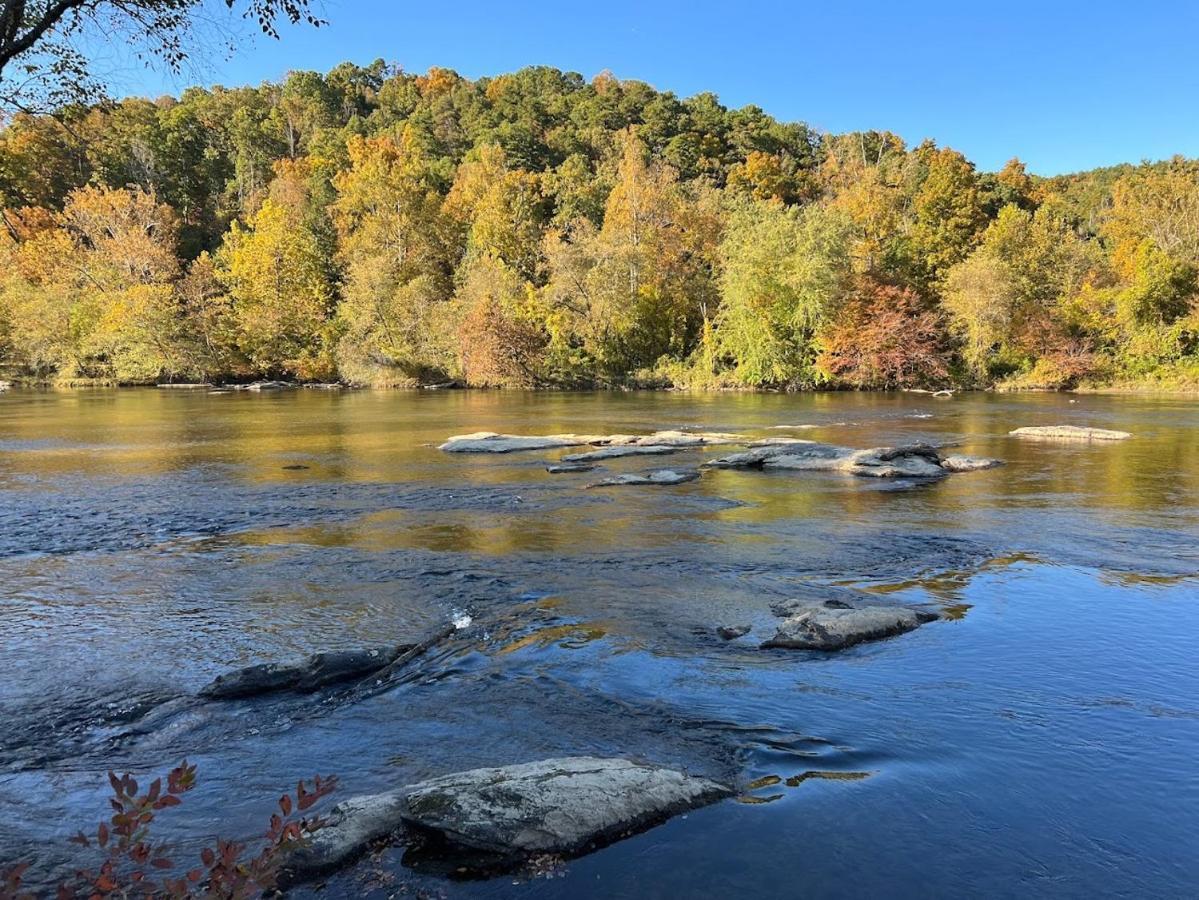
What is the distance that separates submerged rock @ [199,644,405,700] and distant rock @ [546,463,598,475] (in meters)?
12.9

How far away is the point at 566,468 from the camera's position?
67.6 ft

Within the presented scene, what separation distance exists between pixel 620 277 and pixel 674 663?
54188 mm

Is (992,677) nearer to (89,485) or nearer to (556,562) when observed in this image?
(556,562)

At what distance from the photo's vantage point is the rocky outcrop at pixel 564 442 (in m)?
24.1

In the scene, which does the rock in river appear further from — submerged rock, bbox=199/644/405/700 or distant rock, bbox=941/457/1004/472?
distant rock, bbox=941/457/1004/472

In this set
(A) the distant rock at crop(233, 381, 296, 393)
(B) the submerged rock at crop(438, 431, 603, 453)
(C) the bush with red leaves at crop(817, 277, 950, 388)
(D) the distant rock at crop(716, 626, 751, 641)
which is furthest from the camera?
(A) the distant rock at crop(233, 381, 296, 393)

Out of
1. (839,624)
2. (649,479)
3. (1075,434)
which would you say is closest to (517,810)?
(839,624)

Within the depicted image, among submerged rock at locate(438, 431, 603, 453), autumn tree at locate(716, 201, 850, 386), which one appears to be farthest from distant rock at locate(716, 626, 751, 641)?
autumn tree at locate(716, 201, 850, 386)

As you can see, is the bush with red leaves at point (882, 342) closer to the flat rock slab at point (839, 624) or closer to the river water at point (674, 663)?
the river water at point (674, 663)

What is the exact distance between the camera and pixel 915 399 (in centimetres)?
4519

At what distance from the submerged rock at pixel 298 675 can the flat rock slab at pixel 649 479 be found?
36.4 feet

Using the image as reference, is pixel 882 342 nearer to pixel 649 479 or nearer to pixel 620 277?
pixel 620 277

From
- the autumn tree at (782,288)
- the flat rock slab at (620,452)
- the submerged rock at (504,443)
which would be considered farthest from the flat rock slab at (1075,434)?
the autumn tree at (782,288)

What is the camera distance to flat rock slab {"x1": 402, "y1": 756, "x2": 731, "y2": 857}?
4.58 meters
